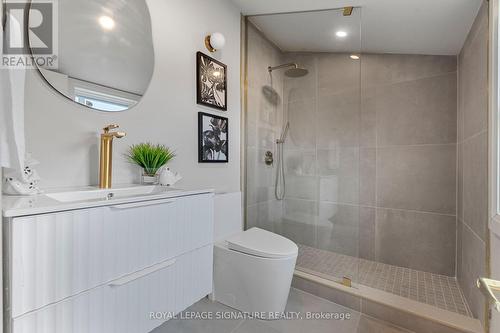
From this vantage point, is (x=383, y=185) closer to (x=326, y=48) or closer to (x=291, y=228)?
(x=291, y=228)

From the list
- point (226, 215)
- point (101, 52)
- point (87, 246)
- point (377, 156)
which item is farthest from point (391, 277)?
point (101, 52)

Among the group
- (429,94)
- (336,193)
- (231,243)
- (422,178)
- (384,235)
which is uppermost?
(429,94)

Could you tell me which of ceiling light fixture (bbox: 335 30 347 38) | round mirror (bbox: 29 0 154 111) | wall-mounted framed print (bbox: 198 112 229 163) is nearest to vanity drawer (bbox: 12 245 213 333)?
wall-mounted framed print (bbox: 198 112 229 163)

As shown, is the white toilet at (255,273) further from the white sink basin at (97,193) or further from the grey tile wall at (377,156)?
the grey tile wall at (377,156)

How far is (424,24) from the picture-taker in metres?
1.88

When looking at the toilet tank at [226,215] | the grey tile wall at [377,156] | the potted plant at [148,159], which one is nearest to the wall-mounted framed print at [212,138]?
the toilet tank at [226,215]

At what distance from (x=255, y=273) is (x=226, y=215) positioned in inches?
19.1

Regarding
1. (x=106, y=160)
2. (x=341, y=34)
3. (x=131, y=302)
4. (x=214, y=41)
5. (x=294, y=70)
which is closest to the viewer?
Answer: (x=131, y=302)

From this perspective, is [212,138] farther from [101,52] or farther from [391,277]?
[391,277]

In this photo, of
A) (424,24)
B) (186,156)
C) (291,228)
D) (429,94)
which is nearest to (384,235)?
(291,228)

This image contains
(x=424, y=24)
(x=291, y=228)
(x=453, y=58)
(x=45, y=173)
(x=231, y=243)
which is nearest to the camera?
(x=45, y=173)

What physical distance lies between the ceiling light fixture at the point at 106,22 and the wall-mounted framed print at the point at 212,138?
710 mm

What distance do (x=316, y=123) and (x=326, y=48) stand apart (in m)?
0.66

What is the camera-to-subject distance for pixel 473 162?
165 cm
